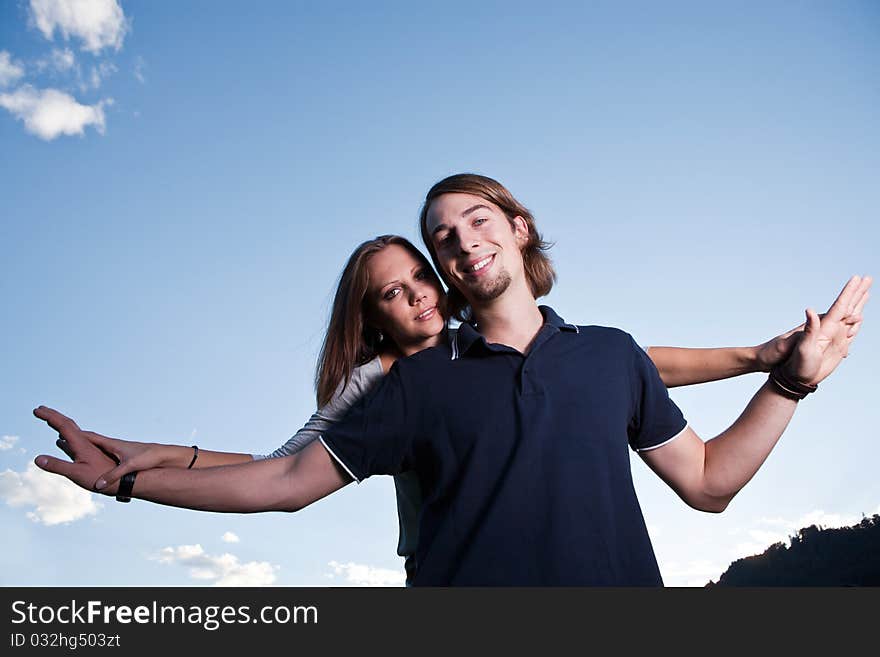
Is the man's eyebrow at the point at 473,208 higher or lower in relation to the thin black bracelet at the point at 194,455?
higher

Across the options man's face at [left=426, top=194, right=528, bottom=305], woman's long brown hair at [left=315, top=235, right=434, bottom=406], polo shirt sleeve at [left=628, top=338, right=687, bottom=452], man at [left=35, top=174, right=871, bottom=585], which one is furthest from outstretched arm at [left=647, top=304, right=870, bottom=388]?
woman's long brown hair at [left=315, top=235, right=434, bottom=406]

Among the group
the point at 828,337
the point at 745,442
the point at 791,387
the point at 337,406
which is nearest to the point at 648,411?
the point at 745,442

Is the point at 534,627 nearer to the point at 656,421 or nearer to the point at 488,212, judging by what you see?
the point at 656,421

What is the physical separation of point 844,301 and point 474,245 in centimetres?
200

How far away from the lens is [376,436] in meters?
3.36

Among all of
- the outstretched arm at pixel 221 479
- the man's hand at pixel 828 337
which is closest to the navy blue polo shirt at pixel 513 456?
the outstretched arm at pixel 221 479

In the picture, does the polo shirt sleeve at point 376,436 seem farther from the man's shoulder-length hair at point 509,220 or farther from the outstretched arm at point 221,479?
the man's shoulder-length hair at point 509,220

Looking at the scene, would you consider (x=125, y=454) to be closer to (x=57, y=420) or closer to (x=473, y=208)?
(x=57, y=420)

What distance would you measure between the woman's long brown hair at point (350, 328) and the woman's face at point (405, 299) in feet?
0.18

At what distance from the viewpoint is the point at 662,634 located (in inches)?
121

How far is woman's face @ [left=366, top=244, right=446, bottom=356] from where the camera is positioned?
449cm

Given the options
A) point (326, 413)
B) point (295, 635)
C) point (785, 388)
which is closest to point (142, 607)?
point (295, 635)

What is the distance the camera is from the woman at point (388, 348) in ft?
13.8

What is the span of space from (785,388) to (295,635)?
2663mm
